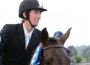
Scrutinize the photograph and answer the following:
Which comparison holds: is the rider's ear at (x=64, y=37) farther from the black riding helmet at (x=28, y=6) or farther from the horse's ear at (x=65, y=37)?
the black riding helmet at (x=28, y=6)

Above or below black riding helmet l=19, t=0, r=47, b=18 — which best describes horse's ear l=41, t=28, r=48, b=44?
below

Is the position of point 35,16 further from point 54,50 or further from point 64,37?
point 54,50

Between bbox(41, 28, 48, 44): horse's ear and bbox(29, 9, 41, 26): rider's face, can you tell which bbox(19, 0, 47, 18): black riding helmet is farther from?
bbox(41, 28, 48, 44): horse's ear

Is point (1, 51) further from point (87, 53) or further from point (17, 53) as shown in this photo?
point (87, 53)

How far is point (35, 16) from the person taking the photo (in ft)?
24.2

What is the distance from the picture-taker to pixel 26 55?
757 centimetres

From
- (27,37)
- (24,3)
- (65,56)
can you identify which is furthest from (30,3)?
(65,56)

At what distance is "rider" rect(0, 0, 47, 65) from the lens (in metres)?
7.50

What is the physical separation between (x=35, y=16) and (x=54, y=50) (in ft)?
4.03

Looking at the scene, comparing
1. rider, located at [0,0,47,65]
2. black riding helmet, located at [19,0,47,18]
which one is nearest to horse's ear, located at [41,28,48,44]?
rider, located at [0,0,47,65]

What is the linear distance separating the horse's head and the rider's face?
780 mm

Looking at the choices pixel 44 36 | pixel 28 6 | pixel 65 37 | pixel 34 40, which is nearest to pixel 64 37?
pixel 65 37

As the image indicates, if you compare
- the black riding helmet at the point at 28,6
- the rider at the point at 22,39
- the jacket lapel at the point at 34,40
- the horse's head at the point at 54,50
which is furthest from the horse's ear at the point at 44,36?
the black riding helmet at the point at 28,6

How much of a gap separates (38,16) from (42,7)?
0.30 meters
